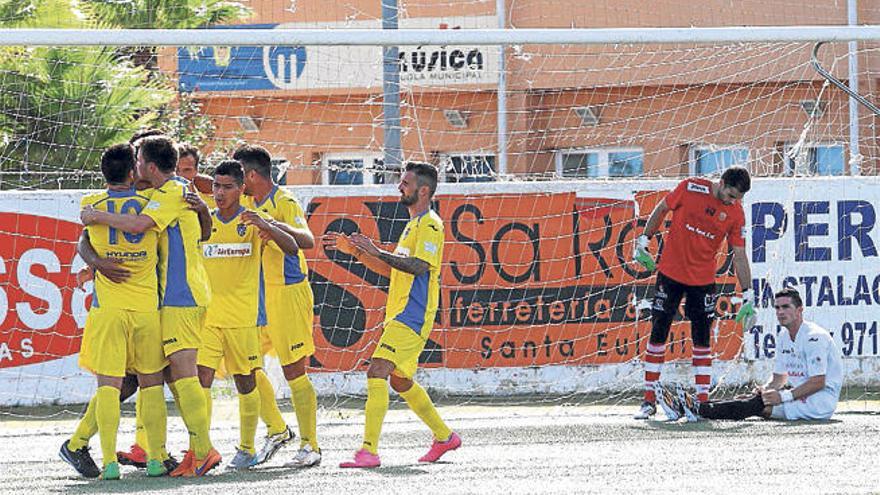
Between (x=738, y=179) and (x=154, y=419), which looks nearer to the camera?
(x=154, y=419)

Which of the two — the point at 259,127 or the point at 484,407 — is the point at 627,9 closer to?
the point at 259,127

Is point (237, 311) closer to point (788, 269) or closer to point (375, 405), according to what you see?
point (375, 405)

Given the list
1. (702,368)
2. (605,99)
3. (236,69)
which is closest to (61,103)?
(236,69)

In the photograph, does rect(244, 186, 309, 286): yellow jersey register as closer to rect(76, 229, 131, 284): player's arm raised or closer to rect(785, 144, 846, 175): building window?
rect(76, 229, 131, 284): player's arm raised

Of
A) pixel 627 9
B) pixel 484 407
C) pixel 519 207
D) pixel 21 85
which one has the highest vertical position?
pixel 627 9

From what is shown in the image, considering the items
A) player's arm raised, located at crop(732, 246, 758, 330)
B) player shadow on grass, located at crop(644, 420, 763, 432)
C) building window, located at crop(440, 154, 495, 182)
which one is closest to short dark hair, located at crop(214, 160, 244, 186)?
player shadow on grass, located at crop(644, 420, 763, 432)

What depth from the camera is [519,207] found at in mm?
13844

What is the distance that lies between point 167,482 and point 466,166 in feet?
30.1

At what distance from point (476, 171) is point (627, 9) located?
6.12 meters

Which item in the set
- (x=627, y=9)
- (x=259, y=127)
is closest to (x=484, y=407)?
(x=259, y=127)

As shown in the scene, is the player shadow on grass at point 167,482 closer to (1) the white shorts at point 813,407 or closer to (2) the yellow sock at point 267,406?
(2) the yellow sock at point 267,406

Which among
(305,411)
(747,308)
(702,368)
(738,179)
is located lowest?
(702,368)

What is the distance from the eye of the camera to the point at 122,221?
8.31m

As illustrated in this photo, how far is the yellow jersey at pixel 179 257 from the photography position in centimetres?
851
